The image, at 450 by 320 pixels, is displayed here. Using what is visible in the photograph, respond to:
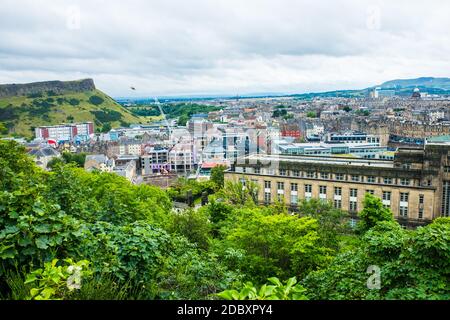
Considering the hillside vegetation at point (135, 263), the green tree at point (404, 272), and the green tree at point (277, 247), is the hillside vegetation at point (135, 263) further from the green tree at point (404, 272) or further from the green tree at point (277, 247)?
→ the green tree at point (277, 247)

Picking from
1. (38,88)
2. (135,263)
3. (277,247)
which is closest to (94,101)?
(38,88)

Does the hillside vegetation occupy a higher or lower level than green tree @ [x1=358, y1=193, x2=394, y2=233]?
higher

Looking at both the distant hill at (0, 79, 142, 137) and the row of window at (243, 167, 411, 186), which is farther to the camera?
the distant hill at (0, 79, 142, 137)

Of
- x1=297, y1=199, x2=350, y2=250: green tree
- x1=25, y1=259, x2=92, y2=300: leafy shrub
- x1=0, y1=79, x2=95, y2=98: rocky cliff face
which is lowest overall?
x1=297, y1=199, x2=350, y2=250: green tree

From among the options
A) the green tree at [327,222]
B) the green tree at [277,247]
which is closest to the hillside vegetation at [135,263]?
the green tree at [277,247]

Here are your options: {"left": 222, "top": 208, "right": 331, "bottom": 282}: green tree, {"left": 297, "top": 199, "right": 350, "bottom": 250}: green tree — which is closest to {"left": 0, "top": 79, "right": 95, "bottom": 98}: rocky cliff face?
{"left": 297, "top": 199, "right": 350, "bottom": 250}: green tree

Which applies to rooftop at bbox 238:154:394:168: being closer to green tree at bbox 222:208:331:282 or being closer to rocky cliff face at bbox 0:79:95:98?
green tree at bbox 222:208:331:282
